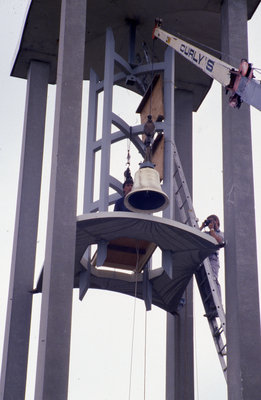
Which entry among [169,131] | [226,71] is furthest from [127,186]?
[226,71]

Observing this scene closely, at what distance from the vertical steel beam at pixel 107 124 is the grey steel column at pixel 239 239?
3.01 m

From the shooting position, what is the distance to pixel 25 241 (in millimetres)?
25219

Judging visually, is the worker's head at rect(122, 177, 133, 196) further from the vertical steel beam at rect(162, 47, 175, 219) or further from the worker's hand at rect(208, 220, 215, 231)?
the worker's hand at rect(208, 220, 215, 231)

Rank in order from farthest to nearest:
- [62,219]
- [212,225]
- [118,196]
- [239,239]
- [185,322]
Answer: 1. [185,322]
2. [212,225]
3. [118,196]
4. [239,239]
5. [62,219]

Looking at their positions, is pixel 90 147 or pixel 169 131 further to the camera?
pixel 90 147

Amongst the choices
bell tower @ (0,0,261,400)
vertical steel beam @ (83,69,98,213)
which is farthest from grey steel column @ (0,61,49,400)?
vertical steel beam @ (83,69,98,213)

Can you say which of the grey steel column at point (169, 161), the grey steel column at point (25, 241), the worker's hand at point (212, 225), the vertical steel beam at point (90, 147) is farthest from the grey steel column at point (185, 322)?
the grey steel column at point (25, 241)

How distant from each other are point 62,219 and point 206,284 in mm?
6599

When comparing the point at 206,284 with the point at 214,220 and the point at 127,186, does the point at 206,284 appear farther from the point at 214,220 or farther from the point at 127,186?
the point at 127,186

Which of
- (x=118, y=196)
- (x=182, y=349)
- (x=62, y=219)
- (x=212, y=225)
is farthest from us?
(x=182, y=349)

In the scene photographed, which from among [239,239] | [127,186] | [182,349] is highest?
[127,186]

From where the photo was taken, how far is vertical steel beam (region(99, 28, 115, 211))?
2406 centimetres

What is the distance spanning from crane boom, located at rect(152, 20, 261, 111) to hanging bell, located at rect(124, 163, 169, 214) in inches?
102

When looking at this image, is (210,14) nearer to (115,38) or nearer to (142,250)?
(115,38)
